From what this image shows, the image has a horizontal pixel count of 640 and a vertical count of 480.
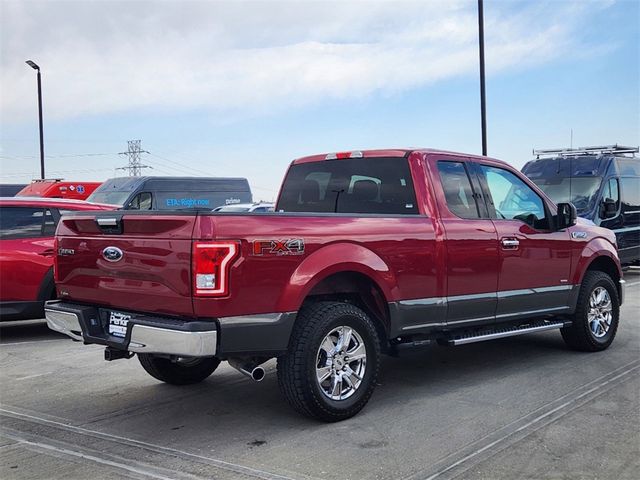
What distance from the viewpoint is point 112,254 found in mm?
4684

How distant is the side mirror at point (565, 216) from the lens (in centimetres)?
662

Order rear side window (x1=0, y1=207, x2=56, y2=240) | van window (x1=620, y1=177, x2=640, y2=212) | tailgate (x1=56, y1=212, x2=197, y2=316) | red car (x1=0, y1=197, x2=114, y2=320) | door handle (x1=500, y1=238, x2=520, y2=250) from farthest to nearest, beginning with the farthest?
1. van window (x1=620, y1=177, x2=640, y2=212)
2. rear side window (x1=0, y1=207, x2=56, y2=240)
3. red car (x1=0, y1=197, x2=114, y2=320)
4. door handle (x1=500, y1=238, x2=520, y2=250)
5. tailgate (x1=56, y1=212, x2=197, y2=316)

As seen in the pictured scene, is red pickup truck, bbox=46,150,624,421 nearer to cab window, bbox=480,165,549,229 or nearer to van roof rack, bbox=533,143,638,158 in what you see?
cab window, bbox=480,165,549,229

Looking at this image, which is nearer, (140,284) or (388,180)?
(140,284)

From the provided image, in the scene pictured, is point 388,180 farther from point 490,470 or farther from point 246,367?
point 490,470

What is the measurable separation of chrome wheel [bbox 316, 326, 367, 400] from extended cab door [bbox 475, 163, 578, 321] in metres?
1.67

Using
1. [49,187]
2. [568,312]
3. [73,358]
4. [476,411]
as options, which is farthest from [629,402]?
[49,187]

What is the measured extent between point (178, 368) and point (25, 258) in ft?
10.6

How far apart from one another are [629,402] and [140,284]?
3.61 metres

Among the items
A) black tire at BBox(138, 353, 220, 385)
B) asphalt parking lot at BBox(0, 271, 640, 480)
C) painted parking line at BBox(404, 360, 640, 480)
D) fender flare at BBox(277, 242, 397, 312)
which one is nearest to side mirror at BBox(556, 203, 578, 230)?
asphalt parking lot at BBox(0, 271, 640, 480)

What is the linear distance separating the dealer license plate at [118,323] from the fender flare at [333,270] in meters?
1.01

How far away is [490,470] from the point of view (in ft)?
12.8

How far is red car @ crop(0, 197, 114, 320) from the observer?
314 inches

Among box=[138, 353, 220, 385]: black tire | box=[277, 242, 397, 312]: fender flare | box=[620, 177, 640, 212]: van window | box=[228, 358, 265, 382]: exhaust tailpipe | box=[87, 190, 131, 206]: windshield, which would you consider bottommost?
box=[138, 353, 220, 385]: black tire
